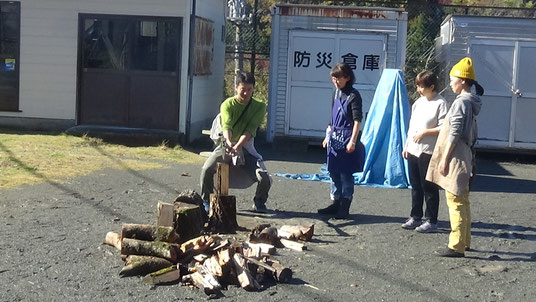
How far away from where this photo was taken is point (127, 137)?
13.6 meters

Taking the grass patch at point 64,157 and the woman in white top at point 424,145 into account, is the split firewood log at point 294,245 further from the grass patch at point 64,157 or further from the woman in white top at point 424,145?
the grass patch at point 64,157

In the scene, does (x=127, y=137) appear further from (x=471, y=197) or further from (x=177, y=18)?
(x=471, y=197)

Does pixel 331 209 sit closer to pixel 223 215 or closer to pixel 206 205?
pixel 206 205

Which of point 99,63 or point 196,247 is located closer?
point 196,247

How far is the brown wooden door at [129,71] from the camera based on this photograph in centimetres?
1396

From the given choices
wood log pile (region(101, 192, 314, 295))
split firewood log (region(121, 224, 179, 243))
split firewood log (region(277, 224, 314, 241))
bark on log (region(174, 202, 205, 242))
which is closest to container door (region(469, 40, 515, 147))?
split firewood log (region(277, 224, 314, 241))

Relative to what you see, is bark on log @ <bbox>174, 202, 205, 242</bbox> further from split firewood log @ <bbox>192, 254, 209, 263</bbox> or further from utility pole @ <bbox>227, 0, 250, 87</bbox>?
utility pole @ <bbox>227, 0, 250, 87</bbox>

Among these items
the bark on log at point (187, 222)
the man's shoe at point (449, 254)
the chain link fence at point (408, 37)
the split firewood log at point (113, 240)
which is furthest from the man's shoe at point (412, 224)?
the chain link fence at point (408, 37)

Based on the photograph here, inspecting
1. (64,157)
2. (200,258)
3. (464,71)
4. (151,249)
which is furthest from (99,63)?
(464,71)

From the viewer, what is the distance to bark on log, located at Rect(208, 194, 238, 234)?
288 inches

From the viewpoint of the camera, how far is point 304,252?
6.70 metres

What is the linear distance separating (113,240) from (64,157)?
5399 mm

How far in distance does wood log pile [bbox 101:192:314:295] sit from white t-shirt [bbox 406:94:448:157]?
170 centimetres

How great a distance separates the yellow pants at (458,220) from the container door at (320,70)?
724cm
